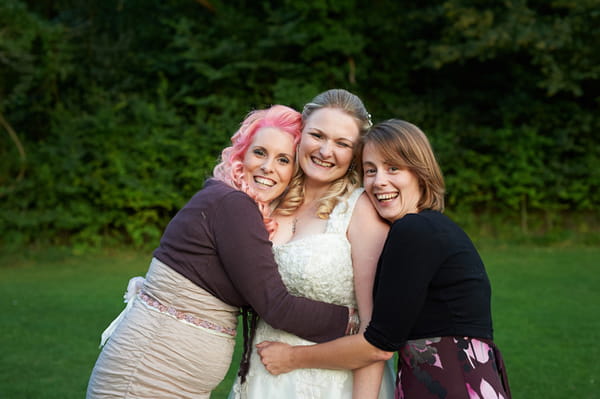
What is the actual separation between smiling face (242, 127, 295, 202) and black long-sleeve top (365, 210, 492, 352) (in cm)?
80

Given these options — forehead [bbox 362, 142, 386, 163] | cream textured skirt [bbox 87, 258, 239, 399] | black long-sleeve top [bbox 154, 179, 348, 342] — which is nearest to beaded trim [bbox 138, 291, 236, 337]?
cream textured skirt [bbox 87, 258, 239, 399]

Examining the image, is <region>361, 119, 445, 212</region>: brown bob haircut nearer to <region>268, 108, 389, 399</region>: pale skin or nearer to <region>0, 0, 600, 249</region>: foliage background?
<region>268, 108, 389, 399</region>: pale skin

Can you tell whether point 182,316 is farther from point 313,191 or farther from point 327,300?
point 313,191

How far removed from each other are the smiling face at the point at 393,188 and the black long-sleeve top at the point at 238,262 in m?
0.48

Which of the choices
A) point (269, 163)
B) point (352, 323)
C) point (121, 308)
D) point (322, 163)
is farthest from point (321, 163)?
point (121, 308)

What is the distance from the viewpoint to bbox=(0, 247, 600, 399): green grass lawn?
5.72 metres

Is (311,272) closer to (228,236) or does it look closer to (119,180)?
(228,236)

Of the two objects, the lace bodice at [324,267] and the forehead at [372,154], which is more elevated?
the forehead at [372,154]

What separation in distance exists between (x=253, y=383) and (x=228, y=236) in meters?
0.74

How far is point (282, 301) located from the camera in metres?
2.65

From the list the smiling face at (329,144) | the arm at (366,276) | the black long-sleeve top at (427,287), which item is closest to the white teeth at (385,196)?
the arm at (366,276)

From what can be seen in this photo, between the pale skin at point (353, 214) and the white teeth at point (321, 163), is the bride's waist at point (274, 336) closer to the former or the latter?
the pale skin at point (353, 214)

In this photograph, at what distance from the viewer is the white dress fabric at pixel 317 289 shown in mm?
2783

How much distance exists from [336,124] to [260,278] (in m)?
0.90
